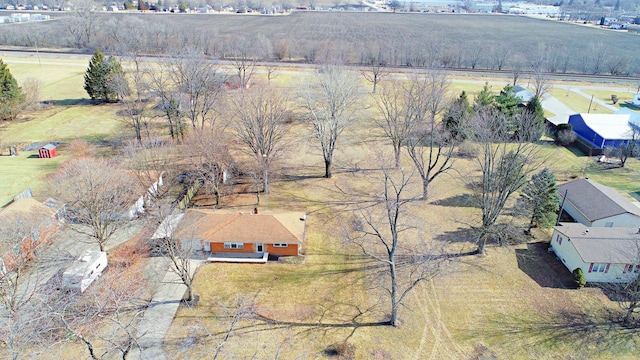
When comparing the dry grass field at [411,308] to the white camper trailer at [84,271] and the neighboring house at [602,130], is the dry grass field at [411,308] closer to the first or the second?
the white camper trailer at [84,271]

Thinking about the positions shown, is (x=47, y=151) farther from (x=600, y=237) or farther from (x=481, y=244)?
(x=600, y=237)

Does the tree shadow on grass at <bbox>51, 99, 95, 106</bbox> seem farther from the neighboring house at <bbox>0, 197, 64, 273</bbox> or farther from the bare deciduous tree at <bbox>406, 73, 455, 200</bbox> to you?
the bare deciduous tree at <bbox>406, 73, 455, 200</bbox>

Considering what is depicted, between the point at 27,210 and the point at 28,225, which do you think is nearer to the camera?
the point at 28,225

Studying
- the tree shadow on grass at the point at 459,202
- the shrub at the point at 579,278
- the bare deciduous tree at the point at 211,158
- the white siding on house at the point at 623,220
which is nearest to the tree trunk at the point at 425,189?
the tree shadow on grass at the point at 459,202

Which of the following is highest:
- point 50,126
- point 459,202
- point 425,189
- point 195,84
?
point 195,84

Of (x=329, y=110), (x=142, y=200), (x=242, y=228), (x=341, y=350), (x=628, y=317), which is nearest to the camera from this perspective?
(x=341, y=350)

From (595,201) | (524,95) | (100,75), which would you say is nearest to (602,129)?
(524,95)
